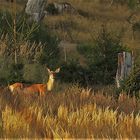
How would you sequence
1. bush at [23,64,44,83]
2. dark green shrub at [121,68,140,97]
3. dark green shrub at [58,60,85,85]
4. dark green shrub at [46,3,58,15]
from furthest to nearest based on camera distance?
dark green shrub at [46,3,58,15]
dark green shrub at [58,60,85,85]
bush at [23,64,44,83]
dark green shrub at [121,68,140,97]

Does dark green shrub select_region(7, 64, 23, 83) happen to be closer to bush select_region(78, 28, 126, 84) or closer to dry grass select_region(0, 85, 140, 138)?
bush select_region(78, 28, 126, 84)

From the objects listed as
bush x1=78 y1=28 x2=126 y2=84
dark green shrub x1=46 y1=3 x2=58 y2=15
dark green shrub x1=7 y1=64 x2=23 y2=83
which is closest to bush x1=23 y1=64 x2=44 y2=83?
dark green shrub x1=7 y1=64 x2=23 y2=83

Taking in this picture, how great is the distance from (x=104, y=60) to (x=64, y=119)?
11452 millimetres

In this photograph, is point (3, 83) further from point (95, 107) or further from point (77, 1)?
point (77, 1)

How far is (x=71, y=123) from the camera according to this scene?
24.4 ft

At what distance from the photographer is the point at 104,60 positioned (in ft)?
62.7

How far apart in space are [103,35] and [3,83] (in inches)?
164

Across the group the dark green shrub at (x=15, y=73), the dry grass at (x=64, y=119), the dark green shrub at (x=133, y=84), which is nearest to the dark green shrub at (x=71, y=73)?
the dark green shrub at (x=15, y=73)

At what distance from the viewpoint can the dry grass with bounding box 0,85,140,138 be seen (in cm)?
699

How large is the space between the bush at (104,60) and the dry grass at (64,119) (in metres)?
9.15

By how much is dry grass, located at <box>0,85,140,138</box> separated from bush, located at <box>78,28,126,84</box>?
9.15m

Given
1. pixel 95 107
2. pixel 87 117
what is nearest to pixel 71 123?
pixel 87 117

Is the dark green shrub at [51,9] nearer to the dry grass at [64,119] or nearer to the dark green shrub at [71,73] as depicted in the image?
the dark green shrub at [71,73]

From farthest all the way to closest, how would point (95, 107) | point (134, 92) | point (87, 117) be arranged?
point (134, 92) → point (95, 107) → point (87, 117)
